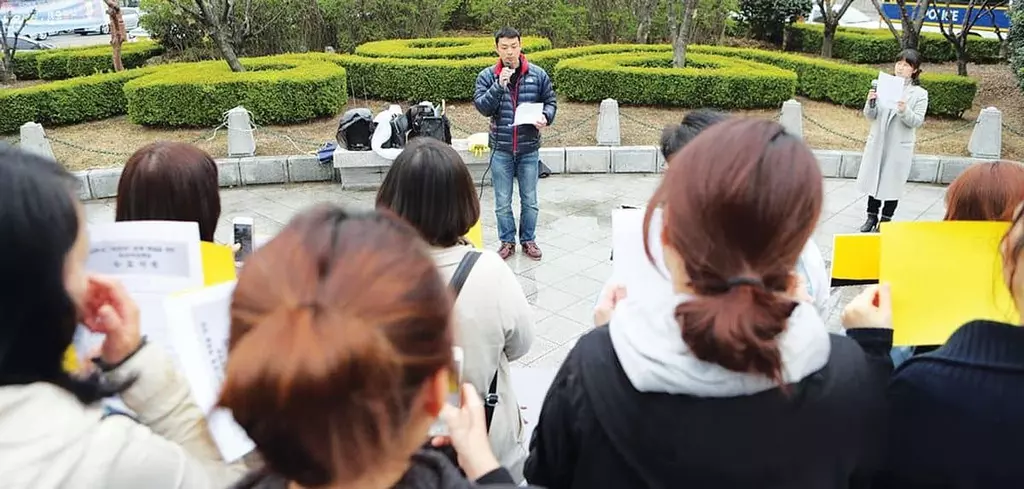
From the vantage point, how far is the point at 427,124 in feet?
22.4

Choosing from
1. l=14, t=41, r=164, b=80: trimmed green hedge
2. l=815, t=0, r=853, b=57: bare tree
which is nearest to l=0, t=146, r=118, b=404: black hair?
l=815, t=0, r=853, b=57: bare tree

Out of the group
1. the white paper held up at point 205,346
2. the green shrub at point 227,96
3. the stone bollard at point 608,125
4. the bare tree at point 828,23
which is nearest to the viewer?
the white paper held up at point 205,346

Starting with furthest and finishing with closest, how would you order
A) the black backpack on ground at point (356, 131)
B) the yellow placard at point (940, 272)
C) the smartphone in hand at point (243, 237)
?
the black backpack on ground at point (356, 131) → the smartphone in hand at point (243, 237) → the yellow placard at point (940, 272)

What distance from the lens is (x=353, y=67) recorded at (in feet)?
36.3

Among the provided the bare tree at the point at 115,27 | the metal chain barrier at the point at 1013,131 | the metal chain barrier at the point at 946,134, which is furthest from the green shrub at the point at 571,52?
the bare tree at the point at 115,27

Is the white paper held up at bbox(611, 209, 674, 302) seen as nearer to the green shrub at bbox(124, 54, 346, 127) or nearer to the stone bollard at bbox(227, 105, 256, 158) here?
the stone bollard at bbox(227, 105, 256, 158)

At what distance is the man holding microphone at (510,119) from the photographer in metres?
5.47

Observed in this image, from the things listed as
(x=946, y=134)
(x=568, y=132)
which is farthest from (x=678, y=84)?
(x=946, y=134)

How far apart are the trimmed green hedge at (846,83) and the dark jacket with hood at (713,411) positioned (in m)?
9.71

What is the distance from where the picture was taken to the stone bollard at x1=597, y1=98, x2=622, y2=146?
27.7 ft

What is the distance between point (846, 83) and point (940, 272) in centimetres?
971

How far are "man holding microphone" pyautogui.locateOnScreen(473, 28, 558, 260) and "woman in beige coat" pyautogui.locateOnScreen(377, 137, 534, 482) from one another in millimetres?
3264

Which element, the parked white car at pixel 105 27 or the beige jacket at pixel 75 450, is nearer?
the beige jacket at pixel 75 450

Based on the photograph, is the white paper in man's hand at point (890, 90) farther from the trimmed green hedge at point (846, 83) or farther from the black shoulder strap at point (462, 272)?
the black shoulder strap at point (462, 272)
